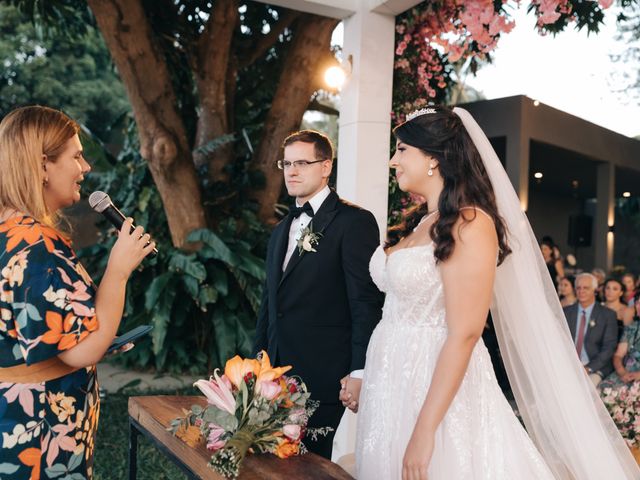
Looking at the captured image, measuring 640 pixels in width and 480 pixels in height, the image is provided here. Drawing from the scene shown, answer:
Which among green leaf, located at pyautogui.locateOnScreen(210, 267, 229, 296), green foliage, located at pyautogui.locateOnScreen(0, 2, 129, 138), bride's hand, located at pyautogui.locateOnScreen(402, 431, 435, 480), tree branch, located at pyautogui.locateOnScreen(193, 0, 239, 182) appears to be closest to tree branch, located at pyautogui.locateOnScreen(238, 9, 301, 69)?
tree branch, located at pyautogui.locateOnScreen(193, 0, 239, 182)

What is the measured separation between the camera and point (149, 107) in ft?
22.0

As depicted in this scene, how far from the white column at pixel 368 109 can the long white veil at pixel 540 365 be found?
2.26m

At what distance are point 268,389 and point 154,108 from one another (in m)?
5.25

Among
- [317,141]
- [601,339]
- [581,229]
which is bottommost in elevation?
[601,339]

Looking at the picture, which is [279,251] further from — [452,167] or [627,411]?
[627,411]

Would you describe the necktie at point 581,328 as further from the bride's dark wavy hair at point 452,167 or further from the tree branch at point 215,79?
the tree branch at point 215,79

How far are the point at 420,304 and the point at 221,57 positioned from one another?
18.8 feet

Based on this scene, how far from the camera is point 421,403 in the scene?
2260mm

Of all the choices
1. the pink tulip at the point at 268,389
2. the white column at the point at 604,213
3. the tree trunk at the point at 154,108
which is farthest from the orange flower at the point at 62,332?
the white column at the point at 604,213

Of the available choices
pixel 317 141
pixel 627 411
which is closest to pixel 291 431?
pixel 317 141

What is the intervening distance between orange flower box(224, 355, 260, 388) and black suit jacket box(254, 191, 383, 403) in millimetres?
925

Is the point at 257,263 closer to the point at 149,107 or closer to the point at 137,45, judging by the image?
the point at 149,107

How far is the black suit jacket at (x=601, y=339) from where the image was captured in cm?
593

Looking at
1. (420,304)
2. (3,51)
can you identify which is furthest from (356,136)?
(3,51)
